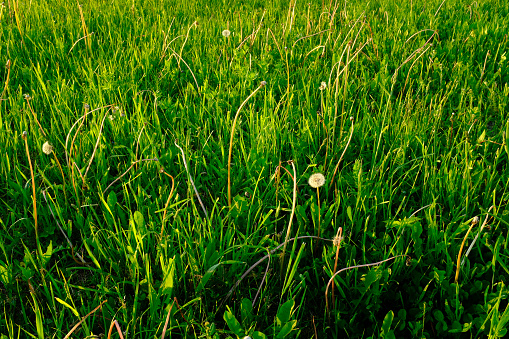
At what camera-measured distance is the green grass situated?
1.12 metres

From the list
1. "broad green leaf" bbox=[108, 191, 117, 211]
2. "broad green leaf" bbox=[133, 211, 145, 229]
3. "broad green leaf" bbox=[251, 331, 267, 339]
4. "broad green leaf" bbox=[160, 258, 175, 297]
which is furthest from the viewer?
"broad green leaf" bbox=[108, 191, 117, 211]

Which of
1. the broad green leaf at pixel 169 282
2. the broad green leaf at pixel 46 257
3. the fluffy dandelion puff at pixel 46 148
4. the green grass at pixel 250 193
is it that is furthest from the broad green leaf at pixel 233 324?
the fluffy dandelion puff at pixel 46 148

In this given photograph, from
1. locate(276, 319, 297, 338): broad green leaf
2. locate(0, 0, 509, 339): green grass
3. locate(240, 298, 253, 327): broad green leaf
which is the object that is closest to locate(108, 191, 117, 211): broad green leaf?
locate(0, 0, 509, 339): green grass

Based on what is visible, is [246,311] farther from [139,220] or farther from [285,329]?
[139,220]

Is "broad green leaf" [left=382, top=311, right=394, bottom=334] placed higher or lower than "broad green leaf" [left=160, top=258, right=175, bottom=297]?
lower

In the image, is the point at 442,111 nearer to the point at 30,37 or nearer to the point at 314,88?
the point at 314,88

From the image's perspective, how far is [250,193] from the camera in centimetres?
147

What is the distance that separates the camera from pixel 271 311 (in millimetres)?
1157

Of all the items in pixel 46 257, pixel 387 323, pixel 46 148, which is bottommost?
pixel 387 323

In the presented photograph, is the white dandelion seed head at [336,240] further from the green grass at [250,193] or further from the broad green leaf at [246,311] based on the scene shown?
the broad green leaf at [246,311]

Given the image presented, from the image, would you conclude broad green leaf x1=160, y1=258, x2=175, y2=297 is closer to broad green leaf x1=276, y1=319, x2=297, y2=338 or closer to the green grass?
the green grass

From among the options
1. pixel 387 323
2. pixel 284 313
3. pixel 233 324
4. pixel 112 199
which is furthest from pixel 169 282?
pixel 387 323

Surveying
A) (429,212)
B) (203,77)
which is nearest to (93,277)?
(429,212)

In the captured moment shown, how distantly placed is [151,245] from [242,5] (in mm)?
2880
